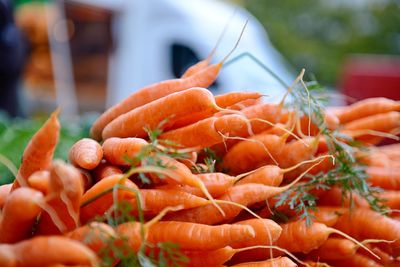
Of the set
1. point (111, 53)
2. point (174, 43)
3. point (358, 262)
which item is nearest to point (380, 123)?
point (358, 262)

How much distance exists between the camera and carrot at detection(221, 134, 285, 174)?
161 cm

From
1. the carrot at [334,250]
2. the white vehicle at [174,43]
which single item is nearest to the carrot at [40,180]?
the carrot at [334,250]

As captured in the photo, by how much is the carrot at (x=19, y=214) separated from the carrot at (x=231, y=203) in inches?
14.6

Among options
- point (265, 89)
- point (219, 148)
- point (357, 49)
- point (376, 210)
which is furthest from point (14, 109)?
point (357, 49)

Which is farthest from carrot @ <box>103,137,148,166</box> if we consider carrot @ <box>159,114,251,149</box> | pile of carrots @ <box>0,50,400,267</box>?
carrot @ <box>159,114,251,149</box>

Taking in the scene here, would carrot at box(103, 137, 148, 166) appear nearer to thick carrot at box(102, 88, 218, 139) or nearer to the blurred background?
thick carrot at box(102, 88, 218, 139)

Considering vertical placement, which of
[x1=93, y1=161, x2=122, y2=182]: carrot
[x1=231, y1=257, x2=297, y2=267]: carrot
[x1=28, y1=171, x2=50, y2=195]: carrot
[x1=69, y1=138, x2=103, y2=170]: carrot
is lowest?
[x1=231, y1=257, x2=297, y2=267]: carrot

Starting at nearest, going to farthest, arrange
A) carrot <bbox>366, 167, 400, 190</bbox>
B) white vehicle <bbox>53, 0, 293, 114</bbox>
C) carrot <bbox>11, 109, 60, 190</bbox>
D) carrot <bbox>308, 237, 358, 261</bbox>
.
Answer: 1. carrot <bbox>11, 109, 60, 190</bbox>
2. carrot <bbox>308, 237, 358, 261</bbox>
3. carrot <bbox>366, 167, 400, 190</bbox>
4. white vehicle <bbox>53, 0, 293, 114</bbox>

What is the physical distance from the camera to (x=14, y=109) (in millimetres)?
4980

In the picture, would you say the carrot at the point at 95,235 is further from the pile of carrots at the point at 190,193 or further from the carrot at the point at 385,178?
the carrot at the point at 385,178

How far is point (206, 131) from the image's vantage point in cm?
148

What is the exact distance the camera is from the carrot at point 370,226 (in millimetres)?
1601

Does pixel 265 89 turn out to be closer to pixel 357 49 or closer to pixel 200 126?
pixel 200 126

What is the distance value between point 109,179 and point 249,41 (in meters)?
4.78
